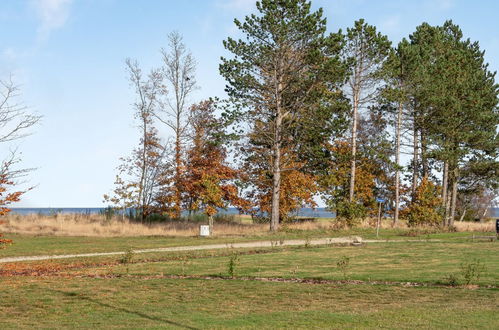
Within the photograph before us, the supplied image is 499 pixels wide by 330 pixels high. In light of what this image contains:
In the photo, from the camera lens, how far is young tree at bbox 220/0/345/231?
36.6 meters

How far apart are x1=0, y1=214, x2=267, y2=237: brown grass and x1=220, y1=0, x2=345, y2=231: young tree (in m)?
3.83

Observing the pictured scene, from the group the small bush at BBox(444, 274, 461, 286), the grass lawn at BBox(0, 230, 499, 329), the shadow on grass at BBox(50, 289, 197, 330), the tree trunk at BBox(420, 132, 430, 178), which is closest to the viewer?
the shadow on grass at BBox(50, 289, 197, 330)

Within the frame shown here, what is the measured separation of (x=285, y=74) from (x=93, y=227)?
1568 centimetres

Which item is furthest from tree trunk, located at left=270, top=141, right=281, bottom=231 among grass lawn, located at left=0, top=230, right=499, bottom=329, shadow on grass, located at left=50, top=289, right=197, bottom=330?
shadow on grass, located at left=50, top=289, right=197, bottom=330

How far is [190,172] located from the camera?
4141 cm

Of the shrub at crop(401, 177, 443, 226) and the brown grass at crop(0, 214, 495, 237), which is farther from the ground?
the shrub at crop(401, 177, 443, 226)

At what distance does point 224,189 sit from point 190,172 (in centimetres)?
270

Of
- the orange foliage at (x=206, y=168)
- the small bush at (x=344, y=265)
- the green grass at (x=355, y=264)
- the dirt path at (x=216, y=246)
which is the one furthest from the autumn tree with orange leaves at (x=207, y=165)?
the small bush at (x=344, y=265)

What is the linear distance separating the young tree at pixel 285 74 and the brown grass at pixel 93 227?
383 centimetres

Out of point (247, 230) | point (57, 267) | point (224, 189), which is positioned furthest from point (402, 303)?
point (224, 189)

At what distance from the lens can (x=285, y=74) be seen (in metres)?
38.7

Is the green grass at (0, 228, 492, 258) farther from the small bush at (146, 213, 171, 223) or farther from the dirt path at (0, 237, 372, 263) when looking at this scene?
the small bush at (146, 213, 171, 223)

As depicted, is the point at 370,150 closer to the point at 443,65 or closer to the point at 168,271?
the point at 443,65

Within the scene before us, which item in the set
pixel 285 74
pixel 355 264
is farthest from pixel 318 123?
pixel 355 264
